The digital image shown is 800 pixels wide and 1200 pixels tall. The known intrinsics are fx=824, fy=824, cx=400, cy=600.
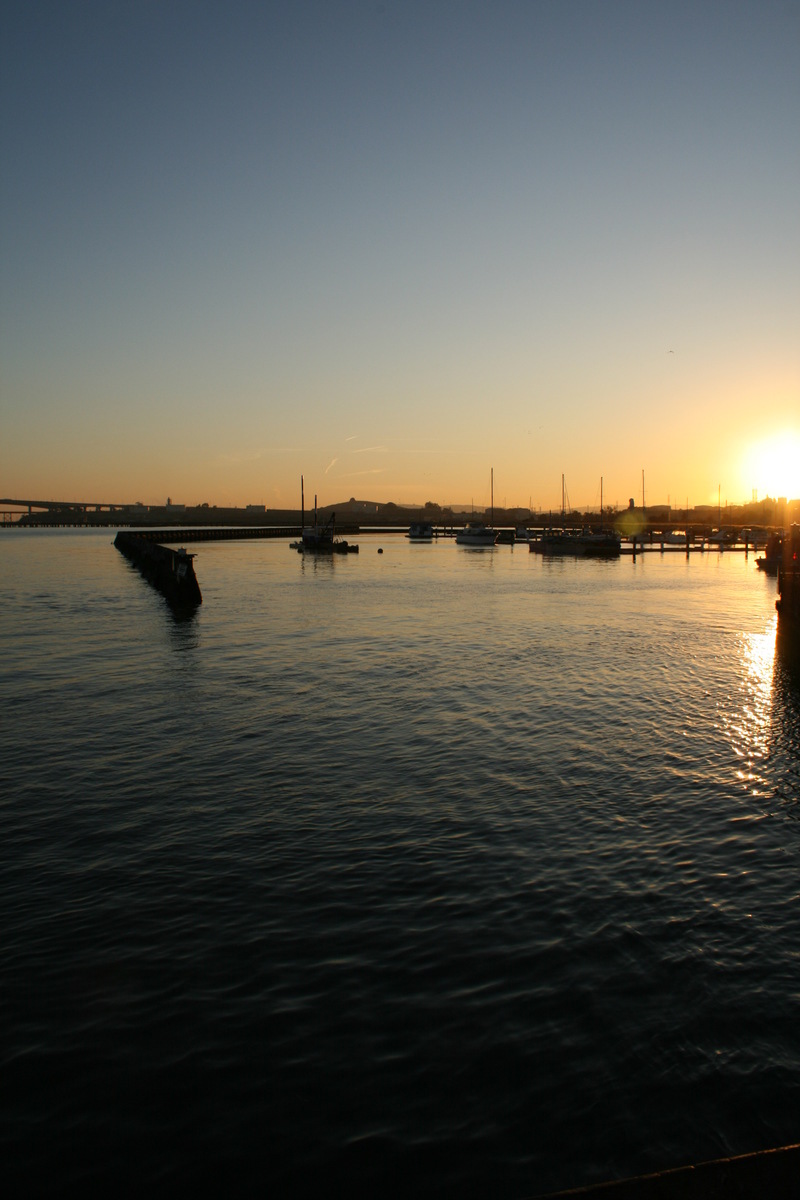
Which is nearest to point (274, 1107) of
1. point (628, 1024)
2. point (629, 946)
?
point (628, 1024)

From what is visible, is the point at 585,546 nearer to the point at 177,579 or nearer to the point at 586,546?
the point at 586,546

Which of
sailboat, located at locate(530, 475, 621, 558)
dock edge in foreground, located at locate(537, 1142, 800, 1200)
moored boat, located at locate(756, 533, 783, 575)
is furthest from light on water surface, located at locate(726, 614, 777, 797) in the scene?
sailboat, located at locate(530, 475, 621, 558)

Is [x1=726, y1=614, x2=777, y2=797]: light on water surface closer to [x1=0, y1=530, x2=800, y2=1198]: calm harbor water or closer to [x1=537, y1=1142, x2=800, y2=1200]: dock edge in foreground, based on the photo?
[x1=0, y1=530, x2=800, y2=1198]: calm harbor water

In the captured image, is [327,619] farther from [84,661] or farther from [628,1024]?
[628,1024]

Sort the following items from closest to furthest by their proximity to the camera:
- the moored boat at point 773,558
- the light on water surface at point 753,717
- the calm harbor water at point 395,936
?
1. the calm harbor water at point 395,936
2. the light on water surface at point 753,717
3. the moored boat at point 773,558

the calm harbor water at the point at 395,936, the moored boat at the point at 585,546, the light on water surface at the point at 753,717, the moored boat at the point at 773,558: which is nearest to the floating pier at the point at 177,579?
the calm harbor water at the point at 395,936

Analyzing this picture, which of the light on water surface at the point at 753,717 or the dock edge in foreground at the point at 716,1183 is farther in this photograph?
the light on water surface at the point at 753,717

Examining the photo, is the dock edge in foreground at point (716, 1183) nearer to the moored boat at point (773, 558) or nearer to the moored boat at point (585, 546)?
the moored boat at point (773, 558)

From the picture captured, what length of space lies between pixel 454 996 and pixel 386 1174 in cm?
238

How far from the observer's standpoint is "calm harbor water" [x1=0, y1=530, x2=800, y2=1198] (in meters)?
6.42

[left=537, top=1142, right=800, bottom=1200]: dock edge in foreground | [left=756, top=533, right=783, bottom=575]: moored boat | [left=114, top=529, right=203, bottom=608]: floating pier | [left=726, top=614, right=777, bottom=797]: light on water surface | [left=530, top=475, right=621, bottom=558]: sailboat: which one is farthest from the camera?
[left=530, top=475, right=621, bottom=558]: sailboat

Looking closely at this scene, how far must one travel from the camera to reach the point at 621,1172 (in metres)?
5.92

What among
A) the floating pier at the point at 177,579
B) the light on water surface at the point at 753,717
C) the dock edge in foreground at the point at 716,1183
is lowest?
the light on water surface at the point at 753,717

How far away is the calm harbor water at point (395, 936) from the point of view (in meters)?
6.42
